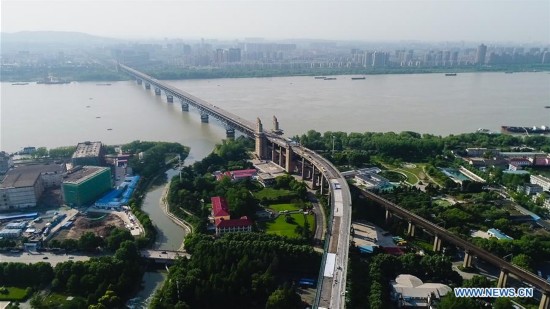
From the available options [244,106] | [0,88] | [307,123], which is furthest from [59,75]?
[307,123]

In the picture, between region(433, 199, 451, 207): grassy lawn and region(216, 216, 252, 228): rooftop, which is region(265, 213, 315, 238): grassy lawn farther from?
region(433, 199, 451, 207): grassy lawn

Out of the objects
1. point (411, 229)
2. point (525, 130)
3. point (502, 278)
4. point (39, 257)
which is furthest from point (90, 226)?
point (525, 130)

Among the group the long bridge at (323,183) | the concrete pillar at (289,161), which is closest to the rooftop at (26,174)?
the long bridge at (323,183)

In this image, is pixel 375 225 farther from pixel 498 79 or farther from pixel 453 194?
pixel 498 79

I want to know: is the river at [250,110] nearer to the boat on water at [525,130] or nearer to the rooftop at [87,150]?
the boat on water at [525,130]

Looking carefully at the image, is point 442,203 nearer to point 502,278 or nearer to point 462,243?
point 462,243

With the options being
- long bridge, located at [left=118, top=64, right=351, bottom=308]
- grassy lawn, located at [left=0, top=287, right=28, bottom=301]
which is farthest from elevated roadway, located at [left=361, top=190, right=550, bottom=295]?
grassy lawn, located at [left=0, top=287, right=28, bottom=301]
